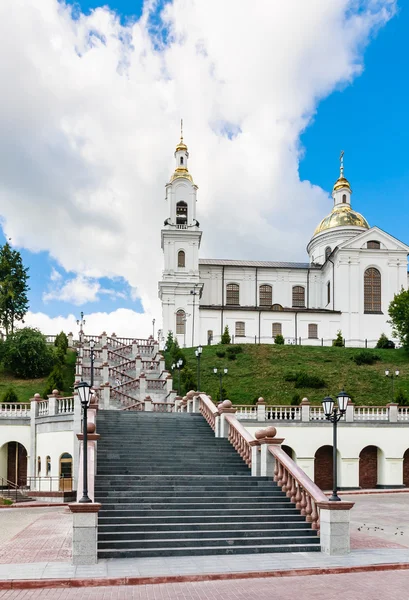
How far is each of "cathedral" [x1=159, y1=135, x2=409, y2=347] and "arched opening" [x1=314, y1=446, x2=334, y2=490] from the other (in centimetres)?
3708

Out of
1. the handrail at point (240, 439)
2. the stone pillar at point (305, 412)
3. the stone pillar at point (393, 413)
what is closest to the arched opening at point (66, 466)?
the handrail at point (240, 439)

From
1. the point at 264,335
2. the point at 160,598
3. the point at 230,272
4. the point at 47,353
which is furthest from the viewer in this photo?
the point at 230,272

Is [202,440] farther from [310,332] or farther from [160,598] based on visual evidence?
[310,332]

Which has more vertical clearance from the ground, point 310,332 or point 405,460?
point 310,332

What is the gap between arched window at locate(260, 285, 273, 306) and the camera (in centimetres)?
8138

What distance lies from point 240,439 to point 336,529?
22.8 ft

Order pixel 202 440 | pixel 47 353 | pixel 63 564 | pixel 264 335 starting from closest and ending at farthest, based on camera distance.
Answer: pixel 63 564
pixel 202 440
pixel 47 353
pixel 264 335

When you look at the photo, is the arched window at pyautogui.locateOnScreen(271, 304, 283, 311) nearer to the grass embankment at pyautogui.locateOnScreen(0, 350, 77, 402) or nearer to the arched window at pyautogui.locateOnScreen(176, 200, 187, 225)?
the arched window at pyautogui.locateOnScreen(176, 200, 187, 225)

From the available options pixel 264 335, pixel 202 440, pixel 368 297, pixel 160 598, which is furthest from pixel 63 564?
pixel 368 297

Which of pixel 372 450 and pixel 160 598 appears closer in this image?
pixel 160 598

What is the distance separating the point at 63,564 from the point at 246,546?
421 cm

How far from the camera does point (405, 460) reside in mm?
34312

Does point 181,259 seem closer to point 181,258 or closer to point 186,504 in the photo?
point 181,258

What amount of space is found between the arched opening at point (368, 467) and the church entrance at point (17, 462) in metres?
17.7
